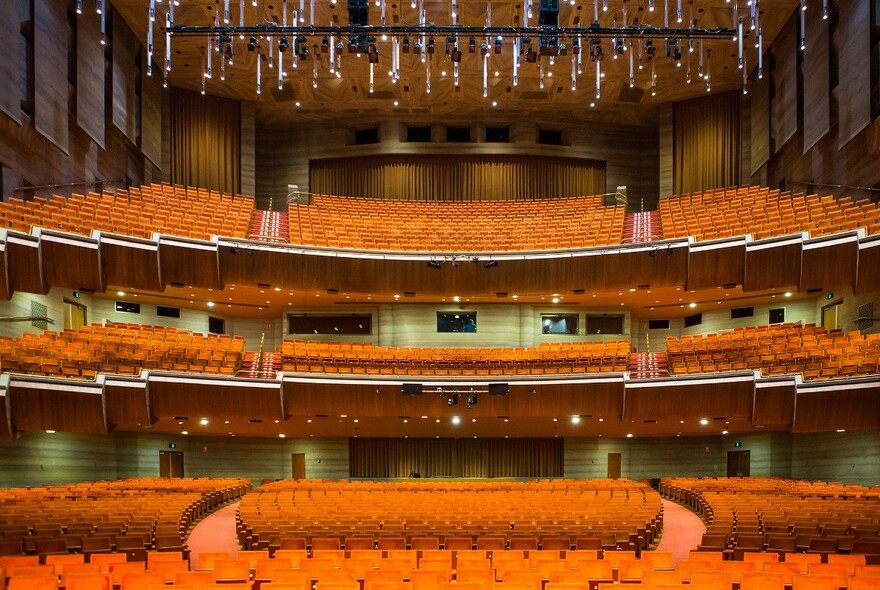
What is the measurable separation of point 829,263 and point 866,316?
1.22 metres

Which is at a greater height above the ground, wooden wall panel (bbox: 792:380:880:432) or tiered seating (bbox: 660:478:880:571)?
wooden wall panel (bbox: 792:380:880:432)

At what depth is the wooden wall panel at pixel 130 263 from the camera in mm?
14586

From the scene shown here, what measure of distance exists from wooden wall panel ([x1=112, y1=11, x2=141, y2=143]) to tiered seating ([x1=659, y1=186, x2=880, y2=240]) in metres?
11.6

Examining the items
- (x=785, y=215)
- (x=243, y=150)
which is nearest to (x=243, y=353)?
(x=243, y=150)

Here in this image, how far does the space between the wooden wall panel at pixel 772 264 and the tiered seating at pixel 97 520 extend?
33.3ft

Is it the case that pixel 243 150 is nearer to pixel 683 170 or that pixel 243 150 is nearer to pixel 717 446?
pixel 683 170

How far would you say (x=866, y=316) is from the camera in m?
14.3

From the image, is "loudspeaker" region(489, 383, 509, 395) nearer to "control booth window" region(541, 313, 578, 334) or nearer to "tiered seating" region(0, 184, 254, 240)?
"control booth window" region(541, 313, 578, 334)

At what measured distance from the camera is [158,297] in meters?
17.2

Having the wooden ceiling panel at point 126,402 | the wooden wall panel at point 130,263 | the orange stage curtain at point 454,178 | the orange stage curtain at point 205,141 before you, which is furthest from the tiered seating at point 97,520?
the orange stage curtain at point 454,178

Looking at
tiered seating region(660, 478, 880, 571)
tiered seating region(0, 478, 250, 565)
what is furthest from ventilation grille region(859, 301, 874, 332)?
tiered seating region(0, 478, 250, 565)

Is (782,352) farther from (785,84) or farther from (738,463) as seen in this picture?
(785,84)

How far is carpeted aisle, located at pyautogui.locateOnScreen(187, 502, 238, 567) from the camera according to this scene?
8.40 m

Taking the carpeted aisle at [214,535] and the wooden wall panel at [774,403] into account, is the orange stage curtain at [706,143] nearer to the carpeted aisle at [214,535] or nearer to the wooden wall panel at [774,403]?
the wooden wall panel at [774,403]
